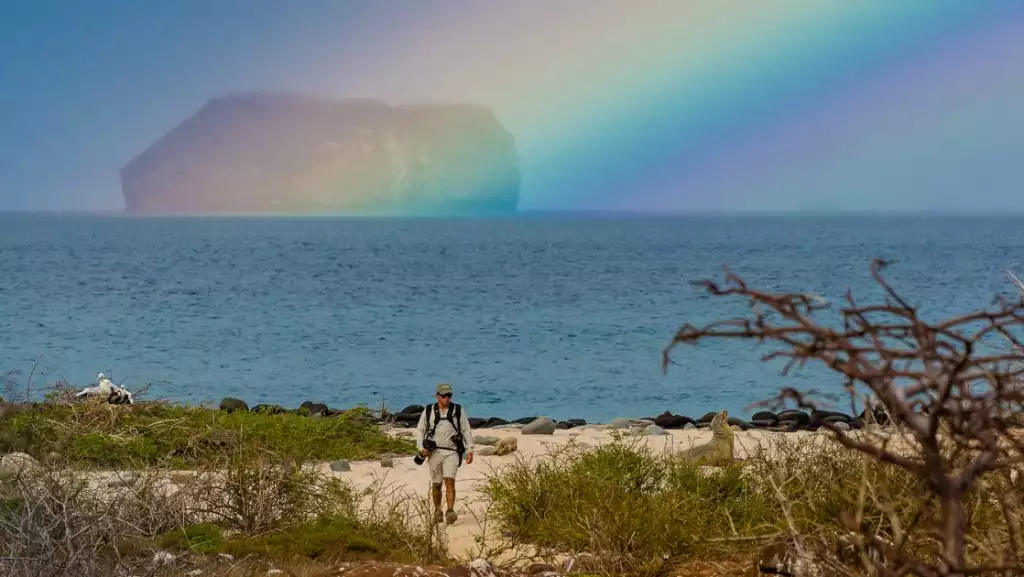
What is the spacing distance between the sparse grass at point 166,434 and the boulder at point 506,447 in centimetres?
122

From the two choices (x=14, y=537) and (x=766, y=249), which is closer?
(x=14, y=537)

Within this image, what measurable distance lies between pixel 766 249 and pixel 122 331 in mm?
73446

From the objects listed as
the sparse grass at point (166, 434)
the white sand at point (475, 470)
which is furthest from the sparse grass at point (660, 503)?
the sparse grass at point (166, 434)

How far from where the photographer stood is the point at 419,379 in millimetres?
32969

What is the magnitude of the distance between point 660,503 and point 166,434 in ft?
26.1

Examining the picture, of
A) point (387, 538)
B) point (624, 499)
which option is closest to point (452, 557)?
point (387, 538)

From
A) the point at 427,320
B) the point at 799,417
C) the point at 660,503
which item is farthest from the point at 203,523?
the point at 427,320

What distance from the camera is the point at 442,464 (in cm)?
1204

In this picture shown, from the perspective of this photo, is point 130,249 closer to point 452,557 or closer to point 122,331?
point 122,331

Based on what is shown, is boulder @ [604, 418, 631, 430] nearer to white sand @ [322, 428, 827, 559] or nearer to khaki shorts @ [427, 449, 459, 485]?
white sand @ [322, 428, 827, 559]

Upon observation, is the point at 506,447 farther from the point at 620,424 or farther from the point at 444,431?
the point at 444,431

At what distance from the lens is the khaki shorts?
12.0 meters

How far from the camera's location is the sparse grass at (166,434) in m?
14.4

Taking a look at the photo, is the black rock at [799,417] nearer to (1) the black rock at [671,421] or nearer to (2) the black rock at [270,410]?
(1) the black rock at [671,421]
